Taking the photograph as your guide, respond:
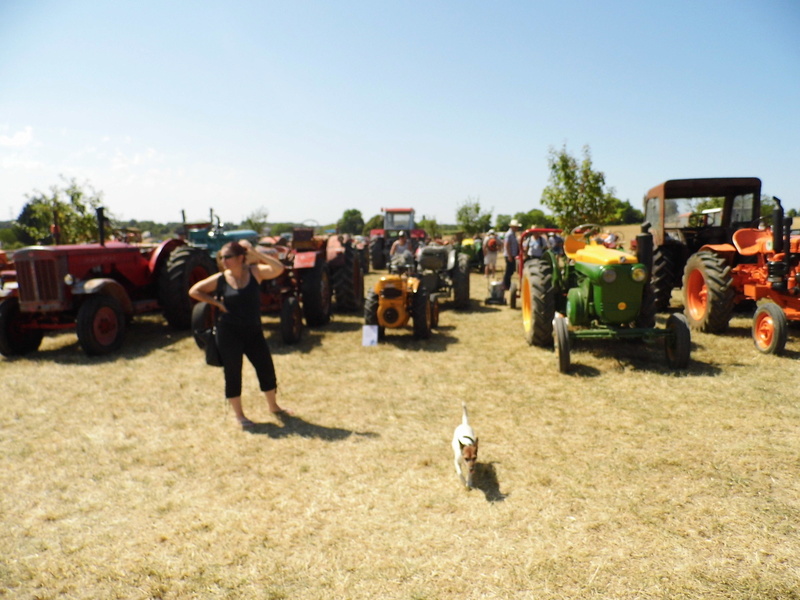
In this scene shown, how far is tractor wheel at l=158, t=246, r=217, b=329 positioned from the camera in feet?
24.3

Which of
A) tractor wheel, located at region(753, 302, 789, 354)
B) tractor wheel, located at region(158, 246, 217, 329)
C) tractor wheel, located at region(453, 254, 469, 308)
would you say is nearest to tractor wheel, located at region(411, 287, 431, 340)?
tractor wheel, located at region(453, 254, 469, 308)

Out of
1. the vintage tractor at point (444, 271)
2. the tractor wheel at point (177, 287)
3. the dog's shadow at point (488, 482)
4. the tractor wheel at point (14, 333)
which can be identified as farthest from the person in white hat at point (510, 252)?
the tractor wheel at point (14, 333)

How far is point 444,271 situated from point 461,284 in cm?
59

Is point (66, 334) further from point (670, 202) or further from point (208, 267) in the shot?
point (670, 202)

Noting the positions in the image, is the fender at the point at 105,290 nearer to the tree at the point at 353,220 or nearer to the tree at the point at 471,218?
the tree at the point at 471,218

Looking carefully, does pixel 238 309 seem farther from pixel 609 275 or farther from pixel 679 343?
pixel 679 343

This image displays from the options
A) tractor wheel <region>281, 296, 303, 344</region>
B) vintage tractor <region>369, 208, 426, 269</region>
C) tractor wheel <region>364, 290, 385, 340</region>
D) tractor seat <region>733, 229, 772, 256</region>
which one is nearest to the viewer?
tractor seat <region>733, 229, 772, 256</region>

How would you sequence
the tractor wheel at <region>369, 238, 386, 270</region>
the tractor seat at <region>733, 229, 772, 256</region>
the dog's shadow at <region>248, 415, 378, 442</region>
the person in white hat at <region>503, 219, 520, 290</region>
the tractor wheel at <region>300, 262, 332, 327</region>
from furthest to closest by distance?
the tractor wheel at <region>369, 238, 386, 270</region>
the person in white hat at <region>503, 219, 520, 290</region>
the tractor wheel at <region>300, 262, 332, 327</region>
the tractor seat at <region>733, 229, 772, 256</region>
the dog's shadow at <region>248, 415, 378, 442</region>

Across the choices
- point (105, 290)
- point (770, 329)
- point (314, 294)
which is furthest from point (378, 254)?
point (770, 329)

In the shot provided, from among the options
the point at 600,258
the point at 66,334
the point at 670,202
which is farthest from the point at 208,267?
the point at 670,202

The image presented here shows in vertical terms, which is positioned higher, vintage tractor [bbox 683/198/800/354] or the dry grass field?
vintage tractor [bbox 683/198/800/354]

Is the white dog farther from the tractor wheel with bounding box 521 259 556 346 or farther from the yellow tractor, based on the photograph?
the yellow tractor

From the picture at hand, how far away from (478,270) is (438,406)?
12.2m

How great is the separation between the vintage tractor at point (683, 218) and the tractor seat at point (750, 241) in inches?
35.5
